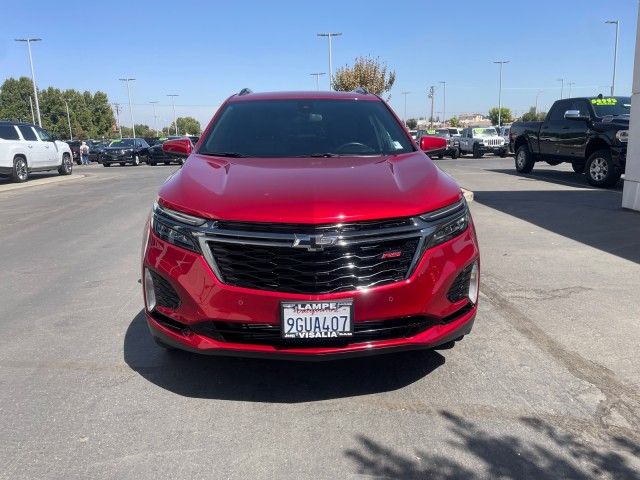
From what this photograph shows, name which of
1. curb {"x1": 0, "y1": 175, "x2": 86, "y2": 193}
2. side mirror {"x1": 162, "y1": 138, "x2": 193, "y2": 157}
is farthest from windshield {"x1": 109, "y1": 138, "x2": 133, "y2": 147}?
side mirror {"x1": 162, "y1": 138, "x2": 193, "y2": 157}

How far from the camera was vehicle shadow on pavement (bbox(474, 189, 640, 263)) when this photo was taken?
7402mm

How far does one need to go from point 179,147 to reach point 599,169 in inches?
438

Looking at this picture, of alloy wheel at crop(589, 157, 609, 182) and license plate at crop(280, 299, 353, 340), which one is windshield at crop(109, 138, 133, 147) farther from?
license plate at crop(280, 299, 353, 340)

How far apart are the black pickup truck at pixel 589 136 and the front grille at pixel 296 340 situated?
10.3 m

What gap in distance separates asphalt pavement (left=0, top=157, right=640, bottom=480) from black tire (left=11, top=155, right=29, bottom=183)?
572 inches

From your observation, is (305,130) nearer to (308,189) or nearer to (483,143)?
(308,189)

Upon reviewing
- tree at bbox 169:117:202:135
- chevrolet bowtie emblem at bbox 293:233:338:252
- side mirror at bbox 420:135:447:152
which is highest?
tree at bbox 169:117:202:135

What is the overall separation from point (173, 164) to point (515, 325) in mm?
31392

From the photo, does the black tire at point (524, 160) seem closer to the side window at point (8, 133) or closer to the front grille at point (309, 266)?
the front grille at point (309, 266)

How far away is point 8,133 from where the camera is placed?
1827 centimetres

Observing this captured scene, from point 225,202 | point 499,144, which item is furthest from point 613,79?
point 225,202

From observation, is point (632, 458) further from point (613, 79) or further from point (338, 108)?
point (613, 79)

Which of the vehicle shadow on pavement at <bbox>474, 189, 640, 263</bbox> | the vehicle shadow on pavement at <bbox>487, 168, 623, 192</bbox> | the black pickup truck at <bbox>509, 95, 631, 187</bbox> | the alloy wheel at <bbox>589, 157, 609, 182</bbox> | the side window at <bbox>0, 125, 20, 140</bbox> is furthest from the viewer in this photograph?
the side window at <bbox>0, 125, 20, 140</bbox>

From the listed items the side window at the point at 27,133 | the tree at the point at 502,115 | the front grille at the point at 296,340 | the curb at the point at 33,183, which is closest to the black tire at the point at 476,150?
the curb at the point at 33,183
